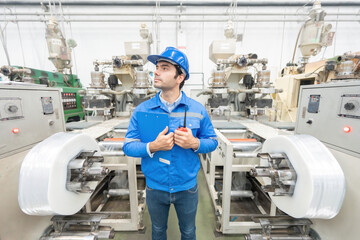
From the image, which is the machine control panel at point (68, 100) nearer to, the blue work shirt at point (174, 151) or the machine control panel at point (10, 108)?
the machine control panel at point (10, 108)

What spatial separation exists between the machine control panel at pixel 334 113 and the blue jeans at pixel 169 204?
0.76 m

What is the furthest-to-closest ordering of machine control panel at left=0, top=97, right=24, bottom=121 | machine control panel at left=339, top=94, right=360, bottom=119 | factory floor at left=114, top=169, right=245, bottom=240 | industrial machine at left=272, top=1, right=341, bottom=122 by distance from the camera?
1. industrial machine at left=272, top=1, right=341, bottom=122
2. factory floor at left=114, top=169, right=245, bottom=240
3. machine control panel at left=0, top=97, right=24, bottom=121
4. machine control panel at left=339, top=94, right=360, bottom=119

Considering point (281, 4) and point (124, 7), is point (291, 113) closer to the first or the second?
point (281, 4)

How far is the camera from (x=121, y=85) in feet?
8.17

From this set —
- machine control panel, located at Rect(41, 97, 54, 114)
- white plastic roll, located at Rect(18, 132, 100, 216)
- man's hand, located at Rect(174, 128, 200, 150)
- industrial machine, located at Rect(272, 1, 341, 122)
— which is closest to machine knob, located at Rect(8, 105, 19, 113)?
machine control panel, located at Rect(41, 97, 54, 114)

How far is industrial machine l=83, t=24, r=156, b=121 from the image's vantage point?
2.03 metres

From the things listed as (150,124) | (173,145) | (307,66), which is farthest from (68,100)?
(307,66)

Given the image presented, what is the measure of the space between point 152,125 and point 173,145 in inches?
5.8

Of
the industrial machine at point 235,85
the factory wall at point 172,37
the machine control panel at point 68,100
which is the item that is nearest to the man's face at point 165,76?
the industrial machine at point 235,85

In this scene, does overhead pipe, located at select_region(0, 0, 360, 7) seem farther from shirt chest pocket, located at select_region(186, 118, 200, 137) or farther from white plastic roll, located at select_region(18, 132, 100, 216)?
white plastic roll, located at select_region(18, 132, 100, 216)

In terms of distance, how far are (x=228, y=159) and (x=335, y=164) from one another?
0.56m

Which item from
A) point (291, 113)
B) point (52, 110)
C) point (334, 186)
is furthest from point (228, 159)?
point (291, 113)

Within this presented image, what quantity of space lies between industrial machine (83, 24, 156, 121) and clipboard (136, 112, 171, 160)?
1349mm

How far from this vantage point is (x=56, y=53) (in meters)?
2.67
